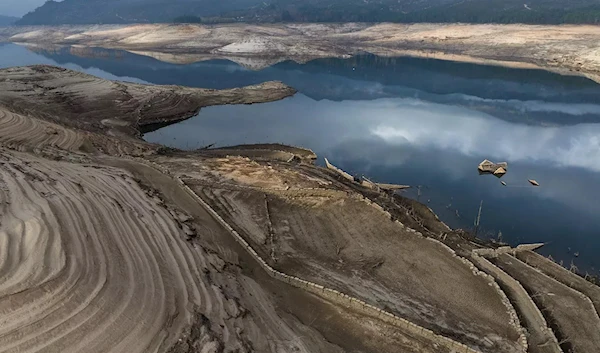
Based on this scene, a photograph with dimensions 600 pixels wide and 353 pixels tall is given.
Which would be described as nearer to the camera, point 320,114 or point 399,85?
point 320,114

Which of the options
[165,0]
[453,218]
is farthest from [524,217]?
[165,0]

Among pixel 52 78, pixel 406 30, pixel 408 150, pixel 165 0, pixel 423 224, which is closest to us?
pixel 423 224

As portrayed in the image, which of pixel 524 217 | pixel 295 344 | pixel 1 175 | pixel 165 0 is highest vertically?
pixel 165 0

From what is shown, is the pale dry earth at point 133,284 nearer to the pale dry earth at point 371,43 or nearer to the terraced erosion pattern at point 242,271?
the terraced erosion pattern at point 242,271

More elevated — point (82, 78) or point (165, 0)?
point (165, 0)

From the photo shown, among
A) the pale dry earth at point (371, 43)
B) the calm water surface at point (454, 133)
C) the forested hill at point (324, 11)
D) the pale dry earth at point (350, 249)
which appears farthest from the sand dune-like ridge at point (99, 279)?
the forested hill at point (324, 11)

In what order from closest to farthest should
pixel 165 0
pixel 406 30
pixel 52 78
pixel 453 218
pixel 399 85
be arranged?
pixel 453 218
pixel 52 78
pixel 399 85
pixel 406 30
pixel 165 0

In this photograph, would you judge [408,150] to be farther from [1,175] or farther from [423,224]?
[1,175]
